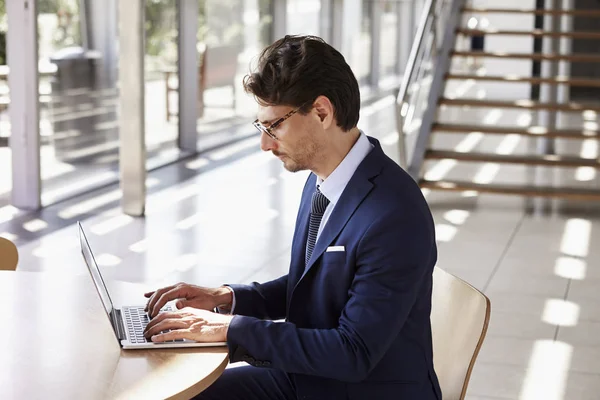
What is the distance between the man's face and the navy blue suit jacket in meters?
0.12

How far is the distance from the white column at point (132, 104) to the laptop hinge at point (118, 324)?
5.19 meters

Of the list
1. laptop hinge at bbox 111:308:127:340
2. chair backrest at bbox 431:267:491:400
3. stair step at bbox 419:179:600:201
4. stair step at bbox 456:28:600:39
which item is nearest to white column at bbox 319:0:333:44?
stair step at bbox 456:28:600:39

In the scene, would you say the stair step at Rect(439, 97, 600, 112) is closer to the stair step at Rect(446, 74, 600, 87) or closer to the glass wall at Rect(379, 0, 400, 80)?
the stair step at Rect(446, 74, 600, 87)

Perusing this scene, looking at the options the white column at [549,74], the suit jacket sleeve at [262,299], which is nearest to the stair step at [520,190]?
the white column at [549,74]

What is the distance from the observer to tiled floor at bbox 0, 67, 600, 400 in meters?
4.57

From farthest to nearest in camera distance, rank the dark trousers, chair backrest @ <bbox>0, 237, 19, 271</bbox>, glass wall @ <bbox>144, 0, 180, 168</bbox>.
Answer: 1. glass wall @ <bbox>144, 0, 180, 168</bbox>
2. chair backrest @ <bbox>0, 237, 19, 271</bbox>
3. the dark trousers

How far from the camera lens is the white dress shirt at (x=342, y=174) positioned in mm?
2291

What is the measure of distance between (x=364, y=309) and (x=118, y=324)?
1.90ft

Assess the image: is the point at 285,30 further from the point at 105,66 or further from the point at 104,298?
the point at 104,298

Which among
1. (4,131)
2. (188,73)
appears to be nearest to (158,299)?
(4,131)

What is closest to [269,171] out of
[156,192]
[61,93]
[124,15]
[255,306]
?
[156,192]

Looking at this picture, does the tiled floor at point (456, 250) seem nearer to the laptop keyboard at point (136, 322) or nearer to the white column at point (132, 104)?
the white column at point (132, 104)

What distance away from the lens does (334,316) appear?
87.7 inches

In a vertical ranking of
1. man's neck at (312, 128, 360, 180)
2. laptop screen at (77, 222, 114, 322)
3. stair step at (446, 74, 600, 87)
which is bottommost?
stair step at (446, 74, 600, 87)
